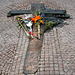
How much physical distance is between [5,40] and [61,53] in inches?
129

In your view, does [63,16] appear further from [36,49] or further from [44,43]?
[36,49]

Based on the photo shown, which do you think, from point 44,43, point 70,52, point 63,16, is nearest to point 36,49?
point 44,43

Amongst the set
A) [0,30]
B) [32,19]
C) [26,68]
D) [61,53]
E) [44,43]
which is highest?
[32,19]

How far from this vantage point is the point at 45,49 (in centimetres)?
593

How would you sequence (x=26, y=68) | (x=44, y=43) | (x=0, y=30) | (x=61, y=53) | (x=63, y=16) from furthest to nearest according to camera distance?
(x=63, y=16) → (x=0, y=30) → (x=44, y=43) → (x=61, y=53) → (x=26, y=68)

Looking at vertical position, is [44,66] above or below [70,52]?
below

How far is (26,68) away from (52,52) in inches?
62.3

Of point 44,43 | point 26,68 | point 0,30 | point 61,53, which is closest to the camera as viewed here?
point 26,68

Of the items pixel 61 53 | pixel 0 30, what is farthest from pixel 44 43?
pixel 0 30

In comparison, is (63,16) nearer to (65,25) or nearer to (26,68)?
(65,25)

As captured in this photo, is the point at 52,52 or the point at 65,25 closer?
the point at 52,52

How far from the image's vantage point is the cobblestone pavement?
16.7ft

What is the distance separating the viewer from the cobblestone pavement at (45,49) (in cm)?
509

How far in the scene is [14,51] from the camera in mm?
5941
